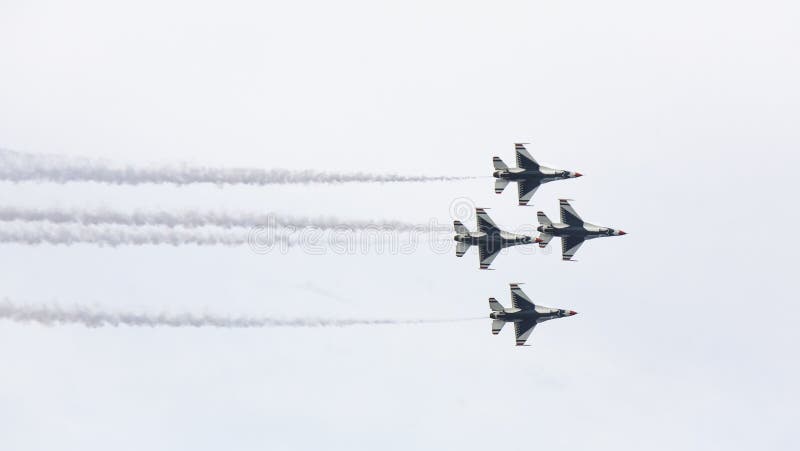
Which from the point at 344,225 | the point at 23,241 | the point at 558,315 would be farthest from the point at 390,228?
the point at 23,241

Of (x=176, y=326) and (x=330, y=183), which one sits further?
(x=330, y=183)

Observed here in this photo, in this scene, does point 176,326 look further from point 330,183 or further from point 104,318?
point 330,183

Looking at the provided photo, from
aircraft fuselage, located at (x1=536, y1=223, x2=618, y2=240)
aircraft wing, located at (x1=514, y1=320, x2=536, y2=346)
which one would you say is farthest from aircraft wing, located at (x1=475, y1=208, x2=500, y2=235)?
aircraft wing, located at (x1=514, y1=320, x2=536, y2=346)

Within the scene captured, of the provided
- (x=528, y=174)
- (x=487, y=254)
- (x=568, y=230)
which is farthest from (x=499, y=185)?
(x=568, y=230)

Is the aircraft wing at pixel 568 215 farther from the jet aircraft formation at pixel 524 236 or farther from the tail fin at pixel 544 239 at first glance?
the tail fin at pixel 544 239

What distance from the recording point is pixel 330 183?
98.4 meters

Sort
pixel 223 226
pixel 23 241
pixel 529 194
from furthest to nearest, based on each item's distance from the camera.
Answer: pixel 529 194 → pixel 223 226 → pixel 23 241

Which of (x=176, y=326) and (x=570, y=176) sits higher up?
(x=570, y=176)

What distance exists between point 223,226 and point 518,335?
28949 mm

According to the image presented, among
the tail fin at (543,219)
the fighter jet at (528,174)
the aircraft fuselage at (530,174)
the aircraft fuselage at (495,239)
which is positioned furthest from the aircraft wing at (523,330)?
the aircraft fuselage at (530,174)

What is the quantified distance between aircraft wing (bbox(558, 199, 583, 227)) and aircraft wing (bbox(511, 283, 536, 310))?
7.33 m

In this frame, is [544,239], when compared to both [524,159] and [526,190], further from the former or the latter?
[524,159]

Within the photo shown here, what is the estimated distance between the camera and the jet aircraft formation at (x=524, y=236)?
104938mm

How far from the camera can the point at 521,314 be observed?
11019cm
